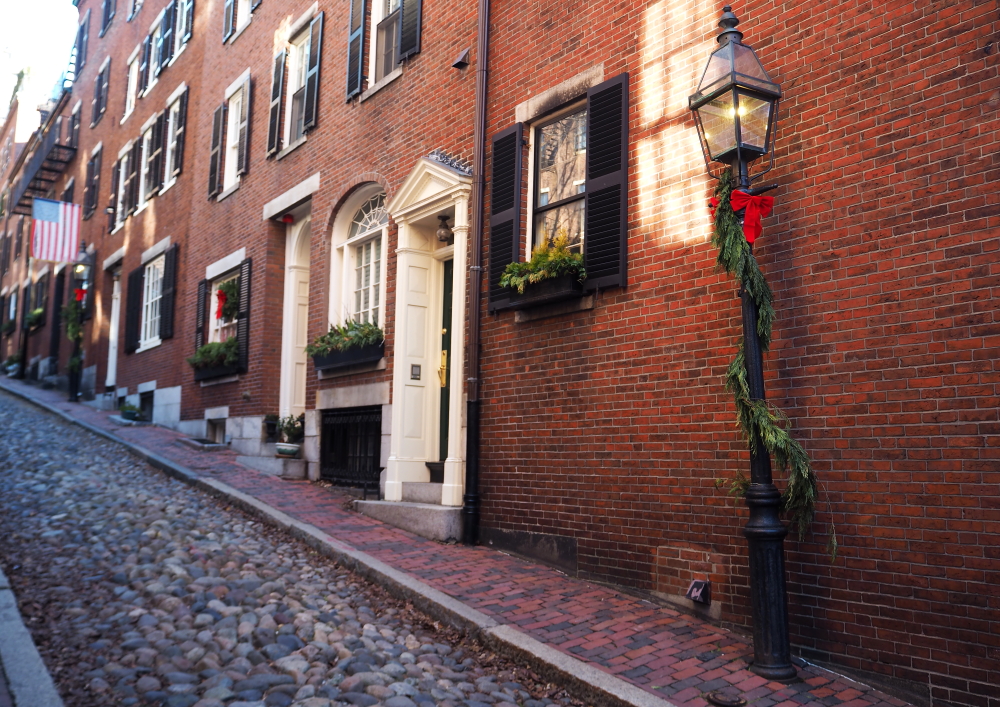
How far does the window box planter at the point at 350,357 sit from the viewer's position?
9.86 m

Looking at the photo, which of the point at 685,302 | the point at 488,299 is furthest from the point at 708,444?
the point at 488,299

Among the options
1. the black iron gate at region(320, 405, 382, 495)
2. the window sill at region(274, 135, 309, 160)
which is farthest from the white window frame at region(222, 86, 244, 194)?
the black iron gate at region(320, 405, 382, 495)

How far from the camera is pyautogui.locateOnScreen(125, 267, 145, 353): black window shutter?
18719mm

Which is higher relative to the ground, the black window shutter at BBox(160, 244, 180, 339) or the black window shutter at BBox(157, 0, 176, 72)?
the black window shutter at BBox(157, 0, 176, 72)

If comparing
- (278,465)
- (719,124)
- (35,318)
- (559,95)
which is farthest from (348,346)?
(35,318)

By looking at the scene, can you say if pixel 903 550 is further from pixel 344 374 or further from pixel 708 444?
pixel 344 374

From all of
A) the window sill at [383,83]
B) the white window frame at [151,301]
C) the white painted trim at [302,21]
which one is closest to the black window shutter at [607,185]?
the window sill at [383,83]

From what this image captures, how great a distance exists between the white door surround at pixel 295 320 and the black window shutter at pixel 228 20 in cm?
490

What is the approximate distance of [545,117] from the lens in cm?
779

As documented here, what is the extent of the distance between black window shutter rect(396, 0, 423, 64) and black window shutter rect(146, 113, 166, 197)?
1009 centimetres

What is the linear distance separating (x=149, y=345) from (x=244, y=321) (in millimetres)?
5503

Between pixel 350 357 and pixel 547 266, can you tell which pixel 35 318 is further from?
pixel 547 266

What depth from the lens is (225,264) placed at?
14.5 m

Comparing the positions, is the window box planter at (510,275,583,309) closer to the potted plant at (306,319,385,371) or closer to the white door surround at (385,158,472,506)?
the white door surround at (385,158,472,506)
